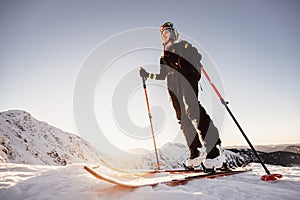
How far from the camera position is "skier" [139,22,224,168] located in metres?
3.42

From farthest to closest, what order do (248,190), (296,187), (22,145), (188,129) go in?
(22,145), (188,129), (296,187), (248,190)

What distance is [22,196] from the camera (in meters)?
1.45

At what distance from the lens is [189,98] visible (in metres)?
3.82

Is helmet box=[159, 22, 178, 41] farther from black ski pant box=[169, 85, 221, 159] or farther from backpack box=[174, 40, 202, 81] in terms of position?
black ski pant box=[169, 85, 221, 159]

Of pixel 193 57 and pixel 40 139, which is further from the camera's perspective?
pixel 40 139

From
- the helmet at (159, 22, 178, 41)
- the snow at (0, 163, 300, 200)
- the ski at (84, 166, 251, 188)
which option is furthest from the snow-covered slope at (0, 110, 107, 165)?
the snow at (0, 163, 300, 200)

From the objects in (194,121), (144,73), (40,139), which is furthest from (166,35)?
(40,139)

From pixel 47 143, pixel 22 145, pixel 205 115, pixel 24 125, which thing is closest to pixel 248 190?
pixel 205 115

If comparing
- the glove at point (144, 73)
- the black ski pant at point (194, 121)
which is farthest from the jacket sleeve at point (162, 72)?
the black ski pant at point (194, 121)

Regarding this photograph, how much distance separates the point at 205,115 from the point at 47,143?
3503cm

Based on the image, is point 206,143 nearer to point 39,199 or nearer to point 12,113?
point 39,199

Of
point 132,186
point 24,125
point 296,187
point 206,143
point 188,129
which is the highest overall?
point 24,125

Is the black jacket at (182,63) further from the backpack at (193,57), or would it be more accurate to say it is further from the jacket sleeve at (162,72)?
the jacket sleeve at (162,72)

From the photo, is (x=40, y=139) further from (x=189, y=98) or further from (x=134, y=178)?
(x=134, y=178)
